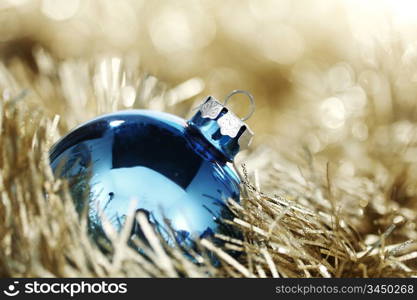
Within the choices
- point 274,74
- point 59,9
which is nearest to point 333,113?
point 274,74

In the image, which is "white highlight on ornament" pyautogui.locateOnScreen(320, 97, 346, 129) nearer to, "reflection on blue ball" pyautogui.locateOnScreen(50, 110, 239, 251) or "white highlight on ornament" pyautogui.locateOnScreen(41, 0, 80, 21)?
"reflection on blue ball" pyautogui.locateOnScreen(50, 110, 239, 251)

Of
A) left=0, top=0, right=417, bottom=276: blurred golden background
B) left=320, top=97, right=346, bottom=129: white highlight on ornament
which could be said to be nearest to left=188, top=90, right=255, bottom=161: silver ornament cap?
left=0, top=0, right=417, bottom=276: blurred golden background

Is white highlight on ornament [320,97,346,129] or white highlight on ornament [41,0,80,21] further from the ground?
white highlight on ornament [41,0,80,21]

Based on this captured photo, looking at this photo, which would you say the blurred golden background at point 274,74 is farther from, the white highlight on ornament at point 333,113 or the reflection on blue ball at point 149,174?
the reflection on blue ball at point 149,174

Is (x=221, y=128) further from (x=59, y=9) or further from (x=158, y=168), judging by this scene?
(x=59, y=9)

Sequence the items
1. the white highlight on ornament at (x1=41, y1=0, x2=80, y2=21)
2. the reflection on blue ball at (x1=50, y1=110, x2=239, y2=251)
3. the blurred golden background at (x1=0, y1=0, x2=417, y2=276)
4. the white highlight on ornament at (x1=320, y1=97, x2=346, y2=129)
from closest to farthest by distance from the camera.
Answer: the reflection on blue ball at (x1=50, y1=110, x2=239, y2=251) < the blurred golden background at (x1=0, y1=0, x2=417, y2=276) < the white highlight on ornament at (x1=320, y1=97, x2=346, y2=129) < the white highlight on ornament at (x1=41, y1=0, x2=80, y2=21)

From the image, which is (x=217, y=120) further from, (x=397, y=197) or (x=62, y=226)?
(x=397, y=197)

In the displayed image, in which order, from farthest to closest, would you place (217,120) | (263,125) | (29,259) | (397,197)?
(263,125), (397,197), (217,120), (29,259)

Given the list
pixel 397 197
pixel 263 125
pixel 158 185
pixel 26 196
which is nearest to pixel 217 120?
pixel 158 185
